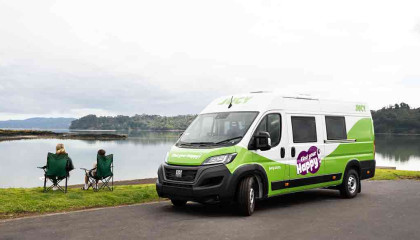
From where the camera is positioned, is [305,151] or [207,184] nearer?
[207,184]

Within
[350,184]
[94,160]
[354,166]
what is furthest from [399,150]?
[350,184]

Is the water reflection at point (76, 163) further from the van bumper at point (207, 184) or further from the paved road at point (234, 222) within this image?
the van bumper at point (207, 184)

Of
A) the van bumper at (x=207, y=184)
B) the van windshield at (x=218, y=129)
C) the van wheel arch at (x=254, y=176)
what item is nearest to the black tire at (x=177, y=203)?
the van bumper at (x=207, y=184)

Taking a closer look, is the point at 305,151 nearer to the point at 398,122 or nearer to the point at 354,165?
the point at 354,165

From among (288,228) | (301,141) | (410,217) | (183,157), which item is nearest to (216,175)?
(183,157)

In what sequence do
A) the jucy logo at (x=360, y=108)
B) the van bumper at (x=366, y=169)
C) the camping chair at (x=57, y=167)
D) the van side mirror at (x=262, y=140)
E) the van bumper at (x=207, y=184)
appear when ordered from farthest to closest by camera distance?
the jucy logo at (x=360, y=108) < the van bumper at (x=366, y=169) < the camping chair at (x=57, y=167) < the van side mirror at (x=262, y=140) < the van bumper at (x=207, y=184)

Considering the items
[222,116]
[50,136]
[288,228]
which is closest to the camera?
[288,228]

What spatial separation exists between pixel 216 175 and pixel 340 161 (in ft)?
16.0

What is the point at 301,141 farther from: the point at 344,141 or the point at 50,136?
the point at 50,136

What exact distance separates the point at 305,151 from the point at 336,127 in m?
1.83

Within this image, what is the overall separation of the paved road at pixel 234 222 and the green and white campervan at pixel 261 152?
504 mm

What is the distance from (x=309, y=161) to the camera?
11.1 meters

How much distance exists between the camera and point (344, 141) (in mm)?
12414

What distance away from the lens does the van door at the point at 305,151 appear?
10.6 metres
